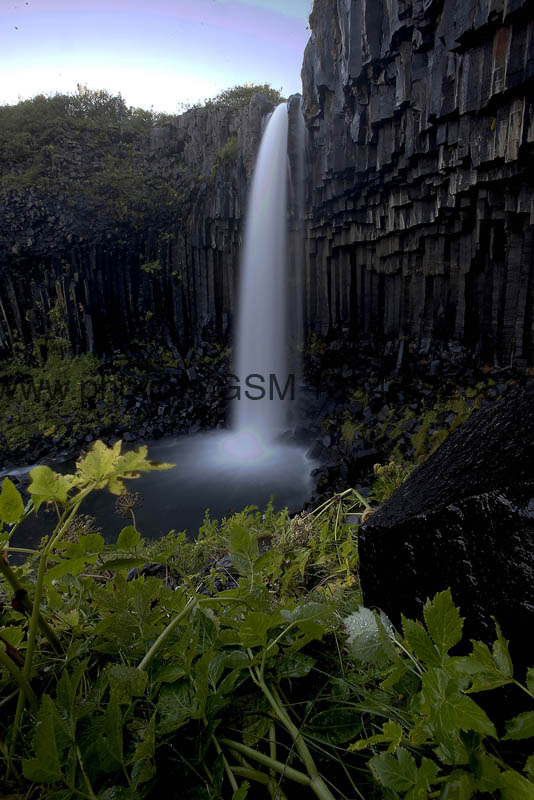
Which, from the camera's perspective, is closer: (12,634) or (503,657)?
(503,657)

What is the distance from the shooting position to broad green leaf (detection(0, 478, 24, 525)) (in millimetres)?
727

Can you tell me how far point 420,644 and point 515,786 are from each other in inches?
7.4

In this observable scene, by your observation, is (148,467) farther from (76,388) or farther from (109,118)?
(109,118)

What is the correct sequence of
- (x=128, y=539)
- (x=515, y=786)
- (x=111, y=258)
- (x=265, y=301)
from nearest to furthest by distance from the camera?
(x=515, y=786)
(x=128, y=539)
(x=265, y=301)
(x=111, y=258)

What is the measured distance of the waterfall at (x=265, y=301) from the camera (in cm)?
1432

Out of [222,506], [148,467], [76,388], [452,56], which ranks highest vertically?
[452,56]

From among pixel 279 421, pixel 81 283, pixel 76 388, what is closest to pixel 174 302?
pixel 81 283

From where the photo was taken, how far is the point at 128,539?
3.19ft

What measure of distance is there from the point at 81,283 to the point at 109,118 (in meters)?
10.3

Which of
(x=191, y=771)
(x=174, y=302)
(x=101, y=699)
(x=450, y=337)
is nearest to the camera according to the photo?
(x=191, y=771)

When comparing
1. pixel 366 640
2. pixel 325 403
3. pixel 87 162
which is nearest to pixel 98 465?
pixel 366 640

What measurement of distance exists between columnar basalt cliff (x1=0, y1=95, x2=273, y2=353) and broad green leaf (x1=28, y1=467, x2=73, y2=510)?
645 inches

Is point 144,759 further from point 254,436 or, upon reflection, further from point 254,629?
point 254,436

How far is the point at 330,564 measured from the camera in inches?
66.5
